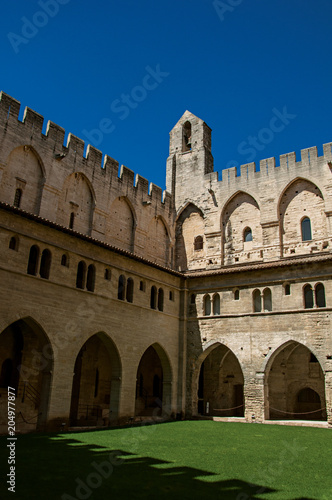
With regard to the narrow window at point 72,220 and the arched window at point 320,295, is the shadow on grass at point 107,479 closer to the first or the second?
the narrow window at point 72,220

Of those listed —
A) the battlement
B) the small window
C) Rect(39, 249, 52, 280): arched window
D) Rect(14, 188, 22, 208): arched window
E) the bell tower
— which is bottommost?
Rect(39, 249, 52, 280): arched window

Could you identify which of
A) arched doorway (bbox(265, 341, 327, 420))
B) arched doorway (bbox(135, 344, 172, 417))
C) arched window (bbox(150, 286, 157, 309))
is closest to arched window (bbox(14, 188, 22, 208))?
arched window (bbox(150, 286, 157, 309))

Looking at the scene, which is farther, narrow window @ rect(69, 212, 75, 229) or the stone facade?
narrow window @ rect(69, 212, 75, 229)

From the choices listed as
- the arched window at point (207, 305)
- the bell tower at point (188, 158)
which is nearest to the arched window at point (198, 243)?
the bell tower at point (188, 158)

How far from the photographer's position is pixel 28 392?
64.9ft

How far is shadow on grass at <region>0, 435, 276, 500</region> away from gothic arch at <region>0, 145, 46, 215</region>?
11.9m

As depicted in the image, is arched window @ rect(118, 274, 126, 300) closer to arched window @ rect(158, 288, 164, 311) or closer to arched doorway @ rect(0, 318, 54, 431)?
arched window @ rect(158, 288, 164, 311)

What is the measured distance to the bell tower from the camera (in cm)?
3120

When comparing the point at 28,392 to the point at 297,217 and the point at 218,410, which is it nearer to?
the point at 218,410

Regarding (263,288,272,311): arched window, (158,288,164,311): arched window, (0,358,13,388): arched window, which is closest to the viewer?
(0,358,13,388): arched window

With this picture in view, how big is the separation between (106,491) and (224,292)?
17315 millimetres

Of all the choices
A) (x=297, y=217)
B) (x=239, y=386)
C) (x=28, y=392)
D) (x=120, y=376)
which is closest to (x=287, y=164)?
(x=297, y=217)

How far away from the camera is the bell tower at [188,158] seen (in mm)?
31203

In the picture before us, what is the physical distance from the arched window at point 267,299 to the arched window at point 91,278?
9.33 metres
